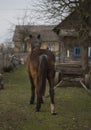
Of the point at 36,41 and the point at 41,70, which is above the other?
the point at 36,41

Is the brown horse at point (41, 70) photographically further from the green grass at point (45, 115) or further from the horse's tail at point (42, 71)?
the green grass at point (45, 115)

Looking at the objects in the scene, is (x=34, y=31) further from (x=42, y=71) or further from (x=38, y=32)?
(x=42, y=71)

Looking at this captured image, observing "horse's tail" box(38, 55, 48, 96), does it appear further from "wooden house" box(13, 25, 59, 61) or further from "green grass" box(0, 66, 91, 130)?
"wooden house" box(13, 25, 59, 61)

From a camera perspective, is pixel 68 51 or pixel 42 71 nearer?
pixel 42 71

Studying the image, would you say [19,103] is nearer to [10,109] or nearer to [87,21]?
[10,109]

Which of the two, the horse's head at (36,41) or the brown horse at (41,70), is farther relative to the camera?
the horse's head at (36,41)

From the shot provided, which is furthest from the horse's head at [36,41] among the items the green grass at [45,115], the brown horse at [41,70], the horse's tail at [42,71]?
the green grass at [45,115]

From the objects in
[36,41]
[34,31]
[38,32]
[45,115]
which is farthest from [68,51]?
[38,32]

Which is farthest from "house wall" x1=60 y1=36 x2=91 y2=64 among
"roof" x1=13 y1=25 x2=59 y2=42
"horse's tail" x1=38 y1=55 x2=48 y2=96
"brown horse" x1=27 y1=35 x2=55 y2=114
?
"roof" x1=13 y1=25 x2=59 y2=42

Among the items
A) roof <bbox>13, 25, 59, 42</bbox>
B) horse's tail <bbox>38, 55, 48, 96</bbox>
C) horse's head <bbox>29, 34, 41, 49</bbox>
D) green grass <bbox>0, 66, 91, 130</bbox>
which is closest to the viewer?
green grass <bbox>0, 66, 91, 130</bbox>

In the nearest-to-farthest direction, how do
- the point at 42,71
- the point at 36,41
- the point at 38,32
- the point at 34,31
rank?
the point at 42,71 < the point at 36,41 < the point at 34,31 < the point at 38,32

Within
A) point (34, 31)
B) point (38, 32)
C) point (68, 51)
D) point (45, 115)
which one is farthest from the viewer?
point (38, 32)

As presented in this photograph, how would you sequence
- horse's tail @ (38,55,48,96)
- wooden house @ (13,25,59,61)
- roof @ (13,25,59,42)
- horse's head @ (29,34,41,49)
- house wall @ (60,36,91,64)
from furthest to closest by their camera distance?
wooden house @ (13,25,59,61) → roof @ (13,25,59,42) → house wall @ (60,36,91,64) → horse's head @ (29,34,41,49) → horse's tail @ (38,55,48,96)

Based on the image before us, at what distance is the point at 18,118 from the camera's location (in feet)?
30.6
